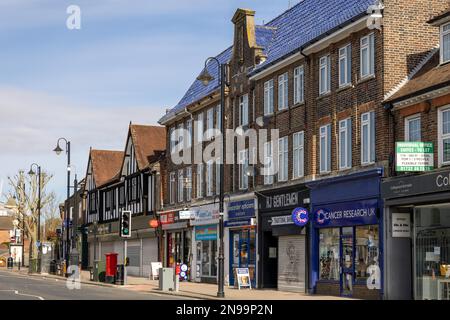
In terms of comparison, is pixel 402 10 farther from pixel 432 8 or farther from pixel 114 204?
pixel 114 204

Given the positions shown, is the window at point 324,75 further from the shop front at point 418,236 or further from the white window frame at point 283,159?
the shop front at point 418,236

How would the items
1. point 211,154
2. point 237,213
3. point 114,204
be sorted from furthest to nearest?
point 114,204 → point 211,154 → point 237,213

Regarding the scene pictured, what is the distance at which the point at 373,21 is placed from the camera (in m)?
28.2

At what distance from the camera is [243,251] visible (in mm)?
39281

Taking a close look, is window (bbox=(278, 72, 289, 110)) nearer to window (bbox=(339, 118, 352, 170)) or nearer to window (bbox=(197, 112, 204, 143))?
window (bbox=(339, 118, 352, 170))

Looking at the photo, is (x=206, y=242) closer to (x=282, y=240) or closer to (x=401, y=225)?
(x=282, y=240)

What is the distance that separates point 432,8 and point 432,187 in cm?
803

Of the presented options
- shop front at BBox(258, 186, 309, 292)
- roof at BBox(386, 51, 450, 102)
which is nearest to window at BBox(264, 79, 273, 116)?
shop front at BBox(258, 186, 309, 292)

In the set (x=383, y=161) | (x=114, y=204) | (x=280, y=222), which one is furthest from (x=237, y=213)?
(x=114, y=204)

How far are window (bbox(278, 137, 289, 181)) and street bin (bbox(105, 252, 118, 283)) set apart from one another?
39.8 feet

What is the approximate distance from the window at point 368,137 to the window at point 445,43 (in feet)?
10.1

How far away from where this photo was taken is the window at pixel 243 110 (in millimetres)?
39406

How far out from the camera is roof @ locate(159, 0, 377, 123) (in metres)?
31.0

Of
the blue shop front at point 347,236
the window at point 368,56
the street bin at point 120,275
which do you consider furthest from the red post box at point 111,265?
the window at point 368,56
